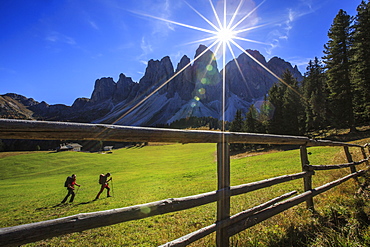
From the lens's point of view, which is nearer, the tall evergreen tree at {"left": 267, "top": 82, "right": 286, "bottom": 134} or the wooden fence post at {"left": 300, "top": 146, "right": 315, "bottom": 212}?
the wooden fence post at {"left": 300, "top": 146, "right": 315, "bottom": 212}

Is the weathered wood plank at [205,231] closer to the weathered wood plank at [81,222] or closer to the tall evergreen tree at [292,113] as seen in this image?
the weathered wood plank at [81,222]

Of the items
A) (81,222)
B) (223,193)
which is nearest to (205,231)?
(223,193)

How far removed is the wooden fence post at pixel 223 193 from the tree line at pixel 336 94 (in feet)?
97.5

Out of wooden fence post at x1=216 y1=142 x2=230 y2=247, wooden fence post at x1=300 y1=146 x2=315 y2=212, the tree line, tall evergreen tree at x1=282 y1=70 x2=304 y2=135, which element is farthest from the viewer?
tall evergreen tree at x1=282 y1=70 x2=304 y2=135

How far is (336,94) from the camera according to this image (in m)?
31.1

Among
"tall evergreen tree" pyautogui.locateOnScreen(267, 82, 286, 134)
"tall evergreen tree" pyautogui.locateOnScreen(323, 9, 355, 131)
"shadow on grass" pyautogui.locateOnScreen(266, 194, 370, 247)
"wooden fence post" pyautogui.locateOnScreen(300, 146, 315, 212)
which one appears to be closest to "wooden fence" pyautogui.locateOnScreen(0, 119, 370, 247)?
"shadow on grass" pyautogui.locateOnScreen(266, 194, 370, 247)

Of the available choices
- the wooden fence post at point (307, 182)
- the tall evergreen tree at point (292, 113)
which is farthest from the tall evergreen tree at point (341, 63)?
the wooden fence post at point (307, 182)

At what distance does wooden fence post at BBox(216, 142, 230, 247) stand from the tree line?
29.7m

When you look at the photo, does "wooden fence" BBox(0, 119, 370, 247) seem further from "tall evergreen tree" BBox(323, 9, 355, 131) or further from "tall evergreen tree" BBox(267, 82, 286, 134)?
"tall evergreen tree" BBox(267, 82, 286, 134)

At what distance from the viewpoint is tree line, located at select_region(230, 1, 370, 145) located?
24.2 metres

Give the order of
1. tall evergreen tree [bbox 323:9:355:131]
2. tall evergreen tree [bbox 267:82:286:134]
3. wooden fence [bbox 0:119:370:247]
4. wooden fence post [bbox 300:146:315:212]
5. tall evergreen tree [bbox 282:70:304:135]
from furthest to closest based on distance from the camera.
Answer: tall evergreen tree [bbox 267:82:286:134] < tall evergreen tree [bbox 282:70:304:135] < tall evergreen tree [bbox 323:9:355:131] < wooden fence post [bbox 300:146:315:212] < wooden fence [bbox 0:119:370:247]

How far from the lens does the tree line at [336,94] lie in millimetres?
24250

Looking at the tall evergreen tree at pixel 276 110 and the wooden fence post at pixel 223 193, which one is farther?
the tall evergreen tree at pixel 276 110

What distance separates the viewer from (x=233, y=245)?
3270 millimetres
